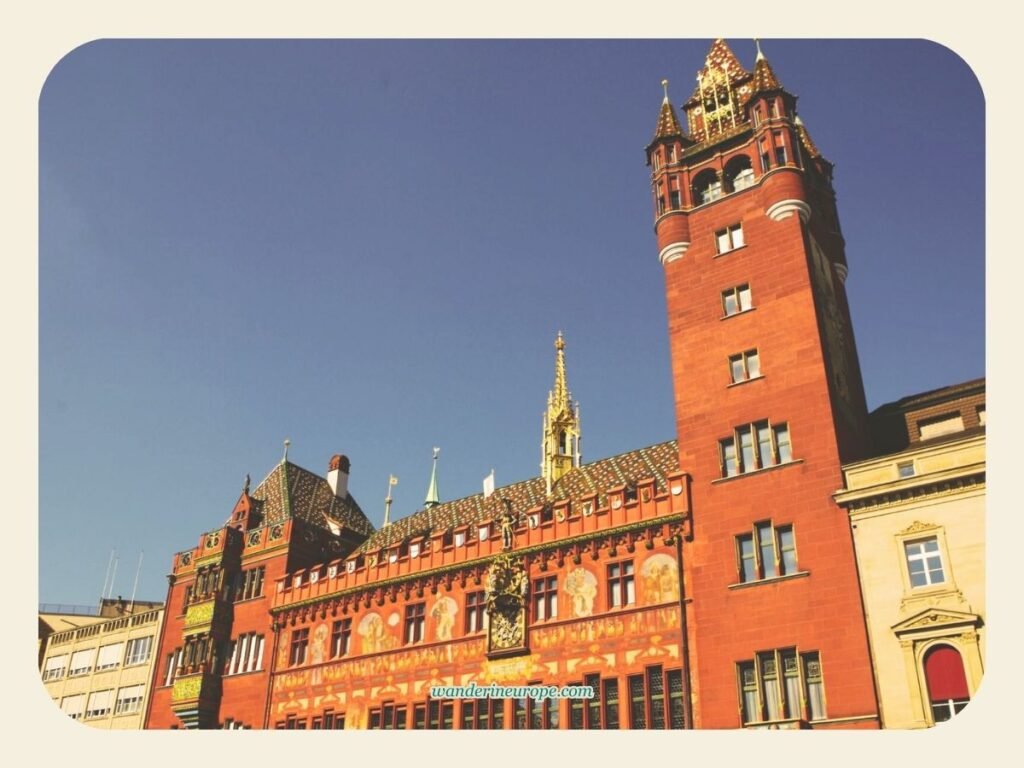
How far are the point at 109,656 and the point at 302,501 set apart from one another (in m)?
13.7

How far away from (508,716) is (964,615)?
15.1 m

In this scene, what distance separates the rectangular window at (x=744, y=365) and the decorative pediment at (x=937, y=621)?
9339 mm

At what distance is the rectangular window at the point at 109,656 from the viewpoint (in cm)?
4684

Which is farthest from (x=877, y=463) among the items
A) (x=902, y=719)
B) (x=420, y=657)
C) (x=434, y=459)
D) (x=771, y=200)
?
(x=434, y=459)

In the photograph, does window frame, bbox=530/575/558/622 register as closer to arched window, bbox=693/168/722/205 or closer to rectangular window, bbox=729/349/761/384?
rectangular window, bbox=729/349/761/384

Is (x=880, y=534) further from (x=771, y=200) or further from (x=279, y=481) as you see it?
(x=279, y=481)

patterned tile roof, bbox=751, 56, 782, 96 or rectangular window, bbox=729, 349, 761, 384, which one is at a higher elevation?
patterned tile roof, bbox=751, 56, 782, 96

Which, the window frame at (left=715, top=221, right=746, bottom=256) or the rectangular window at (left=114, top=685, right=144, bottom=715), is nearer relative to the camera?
the window frame at (left=715, top=221, right=746, bottom=256)

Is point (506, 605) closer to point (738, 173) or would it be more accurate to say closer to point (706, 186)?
point (706, 186)

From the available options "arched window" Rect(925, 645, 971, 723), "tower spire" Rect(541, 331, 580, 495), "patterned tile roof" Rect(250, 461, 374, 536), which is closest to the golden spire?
"tower spire" Rect(541, 331, 580, 495)

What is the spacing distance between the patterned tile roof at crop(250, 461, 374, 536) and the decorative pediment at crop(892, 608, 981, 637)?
2979 cm

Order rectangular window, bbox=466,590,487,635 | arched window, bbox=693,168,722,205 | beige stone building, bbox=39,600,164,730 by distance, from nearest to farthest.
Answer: rectangular window, bbox=466,590,487,635
arched window, bbox=693,168,722,205
beige stone building, bbox=39,600,164,730

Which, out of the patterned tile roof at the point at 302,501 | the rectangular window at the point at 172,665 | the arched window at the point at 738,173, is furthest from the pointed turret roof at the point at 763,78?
the rectangular window at the point at 172,665

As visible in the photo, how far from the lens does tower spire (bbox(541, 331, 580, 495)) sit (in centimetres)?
4238
